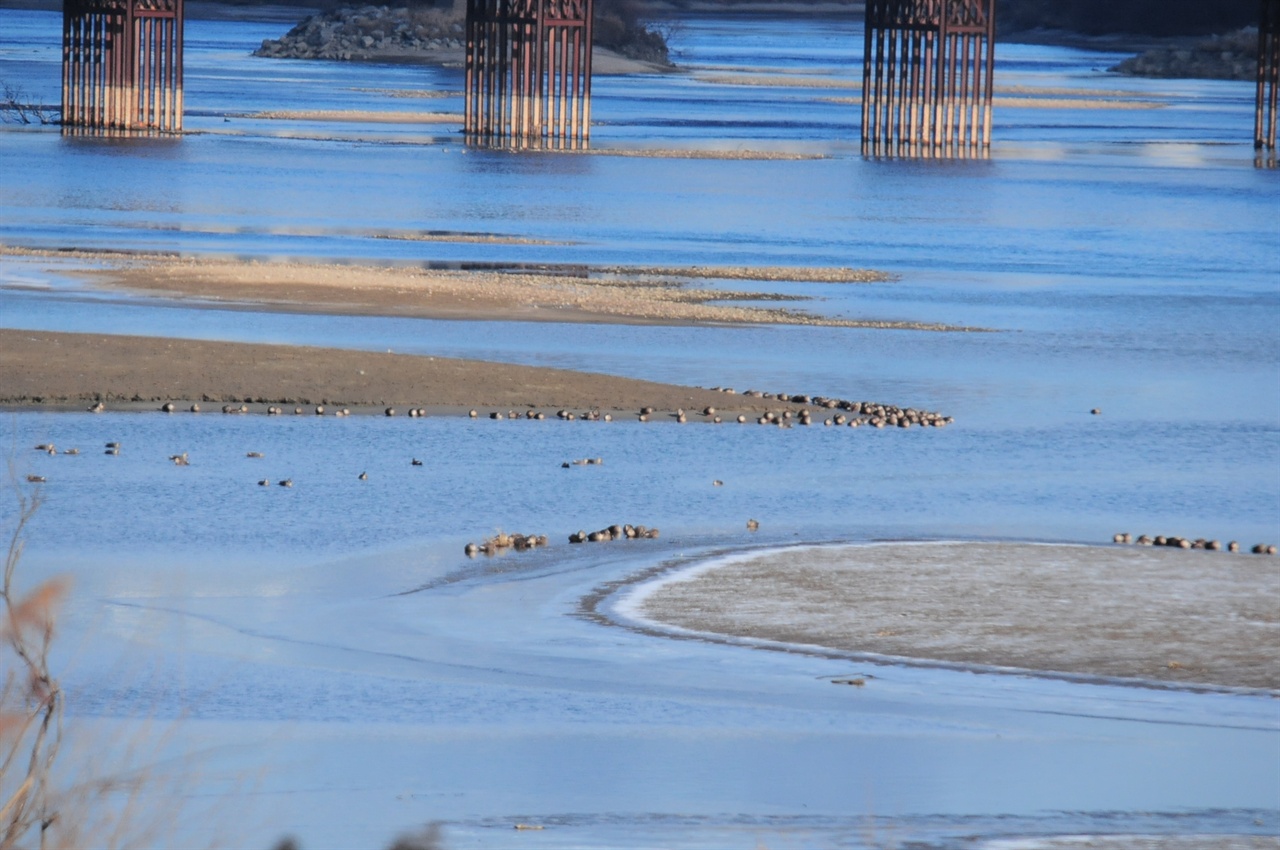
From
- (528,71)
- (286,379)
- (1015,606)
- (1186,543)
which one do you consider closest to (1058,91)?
(528,71)

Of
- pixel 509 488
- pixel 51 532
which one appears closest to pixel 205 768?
pixel 51 532

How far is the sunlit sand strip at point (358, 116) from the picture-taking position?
78.0 meters

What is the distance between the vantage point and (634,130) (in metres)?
77.8

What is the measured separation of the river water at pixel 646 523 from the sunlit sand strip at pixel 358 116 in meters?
38.4

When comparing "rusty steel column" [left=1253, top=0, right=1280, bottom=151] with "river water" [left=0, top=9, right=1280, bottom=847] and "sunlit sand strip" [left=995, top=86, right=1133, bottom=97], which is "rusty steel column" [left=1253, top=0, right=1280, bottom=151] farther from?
"sunlit sand strip" [left=995, top=86, right=1133, bottom=97]

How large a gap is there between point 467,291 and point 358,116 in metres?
54.0

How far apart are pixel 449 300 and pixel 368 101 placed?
224ft

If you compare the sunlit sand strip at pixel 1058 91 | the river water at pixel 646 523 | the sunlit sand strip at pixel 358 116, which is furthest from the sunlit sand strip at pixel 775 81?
the river water at pixel 646 523

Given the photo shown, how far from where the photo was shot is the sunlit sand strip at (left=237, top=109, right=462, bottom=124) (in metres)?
78.0

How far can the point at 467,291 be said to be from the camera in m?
28.6

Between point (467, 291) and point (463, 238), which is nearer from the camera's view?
point (467, 291)

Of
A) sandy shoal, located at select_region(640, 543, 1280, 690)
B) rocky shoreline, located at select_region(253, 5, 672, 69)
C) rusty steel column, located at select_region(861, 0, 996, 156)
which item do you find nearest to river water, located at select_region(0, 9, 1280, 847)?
sandy shoal, located at select_region(640, 543, 1280, 690)

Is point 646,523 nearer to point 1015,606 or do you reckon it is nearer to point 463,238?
point 1015,606

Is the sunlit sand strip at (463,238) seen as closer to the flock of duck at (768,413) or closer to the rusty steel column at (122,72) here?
the flock of duck at (768,413)
